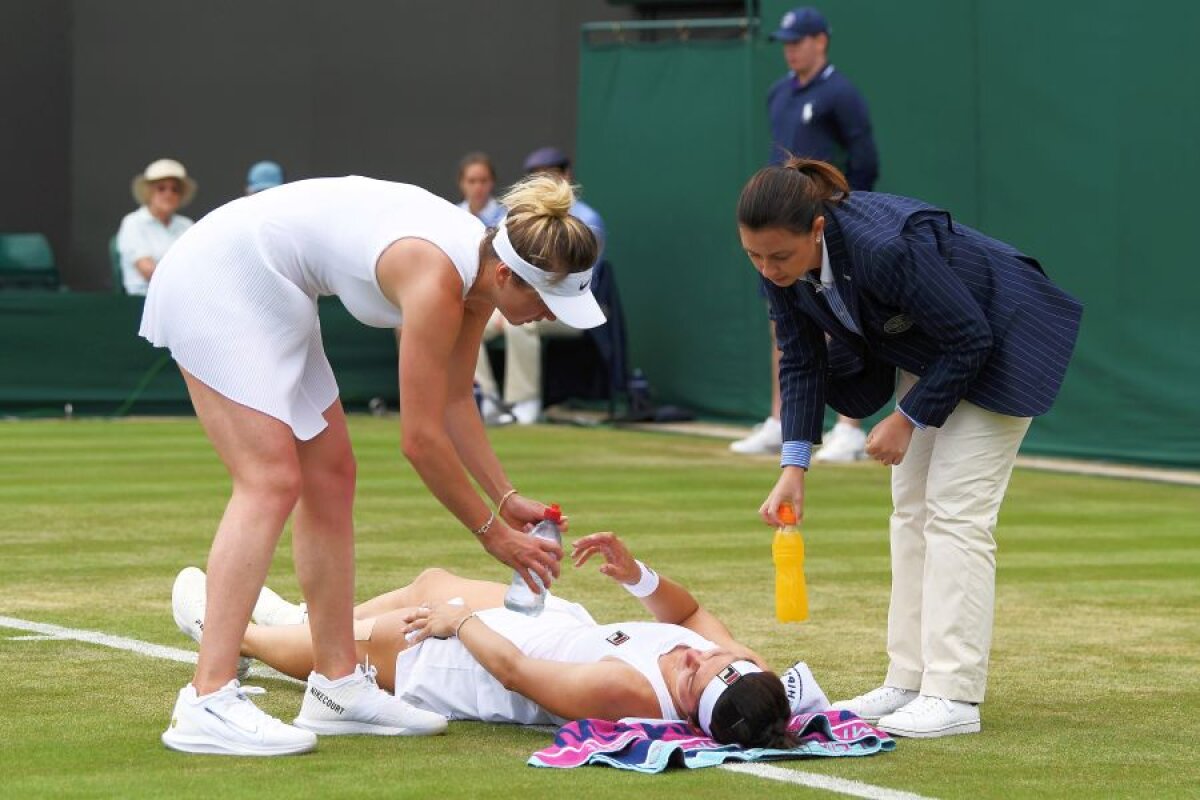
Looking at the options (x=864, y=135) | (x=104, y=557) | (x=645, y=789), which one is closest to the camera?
(x=645, y=789)

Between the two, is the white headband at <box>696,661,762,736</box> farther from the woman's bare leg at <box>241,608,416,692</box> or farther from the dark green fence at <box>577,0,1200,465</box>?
the dark green fence at <box>577,0,1200,465</box>

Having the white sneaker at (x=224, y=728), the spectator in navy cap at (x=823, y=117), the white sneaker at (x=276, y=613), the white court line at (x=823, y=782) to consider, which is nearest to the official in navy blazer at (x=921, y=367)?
the white court line at (x=823, y=782)

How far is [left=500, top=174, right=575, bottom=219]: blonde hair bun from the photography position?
567 cm

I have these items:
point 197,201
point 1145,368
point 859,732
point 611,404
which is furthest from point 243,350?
point 197,201

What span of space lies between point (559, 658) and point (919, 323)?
1328 millimetres

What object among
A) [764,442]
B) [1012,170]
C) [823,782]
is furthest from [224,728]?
[1012,170]

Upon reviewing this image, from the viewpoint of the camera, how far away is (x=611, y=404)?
1742 cm

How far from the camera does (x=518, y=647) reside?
6.24 m

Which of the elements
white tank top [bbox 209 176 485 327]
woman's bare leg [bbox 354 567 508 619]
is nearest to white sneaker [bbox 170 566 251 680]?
woman's bare leg [bbox 354 567 508 619]

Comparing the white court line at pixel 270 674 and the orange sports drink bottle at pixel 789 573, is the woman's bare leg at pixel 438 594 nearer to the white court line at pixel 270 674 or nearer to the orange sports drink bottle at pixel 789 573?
the white court line at pixel 270 674

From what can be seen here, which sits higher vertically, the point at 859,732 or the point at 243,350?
the point at 243,350

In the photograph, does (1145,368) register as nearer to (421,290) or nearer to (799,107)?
(799,107)

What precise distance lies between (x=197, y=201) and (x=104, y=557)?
12964mm

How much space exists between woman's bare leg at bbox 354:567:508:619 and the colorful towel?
2.08 feet
